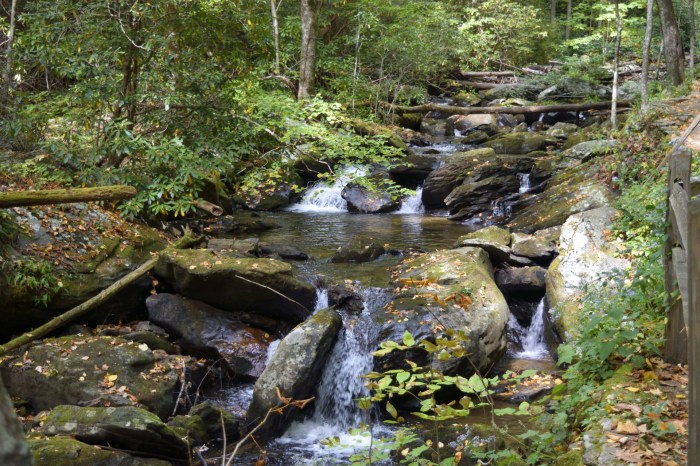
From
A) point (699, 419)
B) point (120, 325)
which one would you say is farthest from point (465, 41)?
point (699, 419)

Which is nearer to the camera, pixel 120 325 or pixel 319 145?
pixel 120 325

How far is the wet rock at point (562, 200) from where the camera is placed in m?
11.4

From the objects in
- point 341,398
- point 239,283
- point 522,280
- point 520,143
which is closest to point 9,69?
point 239,283

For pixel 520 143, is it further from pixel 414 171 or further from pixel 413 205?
pixel 413 205

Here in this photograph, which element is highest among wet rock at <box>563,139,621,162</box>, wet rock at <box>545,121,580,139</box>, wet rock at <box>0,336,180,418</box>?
wet rock at <box>545,121,580,139</box>

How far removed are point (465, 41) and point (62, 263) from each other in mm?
21232

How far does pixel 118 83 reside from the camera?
A: 9062 millimetres

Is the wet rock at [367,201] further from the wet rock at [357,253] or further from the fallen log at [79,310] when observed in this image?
the fallen log at [79,310]

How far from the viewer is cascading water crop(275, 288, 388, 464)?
6562mm

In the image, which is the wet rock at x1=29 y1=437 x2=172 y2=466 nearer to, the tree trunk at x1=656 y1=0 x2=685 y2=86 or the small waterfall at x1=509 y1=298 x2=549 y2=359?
the small waterfall at x1=509 y1=298 x2=549 y2=359

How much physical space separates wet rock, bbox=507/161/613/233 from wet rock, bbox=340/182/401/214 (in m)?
3.23

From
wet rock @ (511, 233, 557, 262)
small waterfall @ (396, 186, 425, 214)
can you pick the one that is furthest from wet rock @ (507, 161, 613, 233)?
small waterfall @ (396, 186, 425, 214)

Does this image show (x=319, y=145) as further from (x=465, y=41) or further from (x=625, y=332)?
(x=465, y=41)

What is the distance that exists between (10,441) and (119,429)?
475cm
